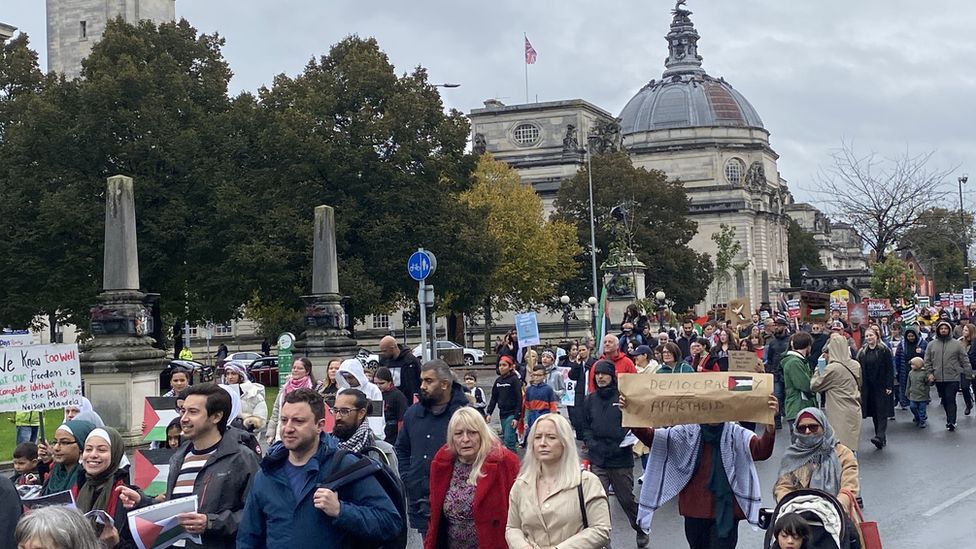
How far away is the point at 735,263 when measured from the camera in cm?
11575

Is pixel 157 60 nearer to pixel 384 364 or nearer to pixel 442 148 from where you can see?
pixel 442 148

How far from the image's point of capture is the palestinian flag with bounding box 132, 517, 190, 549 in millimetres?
6453

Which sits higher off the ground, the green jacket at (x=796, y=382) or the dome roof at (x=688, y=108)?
the dome roof at (x=688, y=108)

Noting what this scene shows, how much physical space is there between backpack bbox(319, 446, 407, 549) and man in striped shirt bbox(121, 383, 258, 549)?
2.47 ft

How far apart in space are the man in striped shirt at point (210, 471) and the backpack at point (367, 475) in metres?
0.75

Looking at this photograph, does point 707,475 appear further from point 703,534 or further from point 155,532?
point 155,532

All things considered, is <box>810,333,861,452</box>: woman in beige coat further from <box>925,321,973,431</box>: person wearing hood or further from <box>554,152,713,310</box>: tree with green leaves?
<box>554,152,713,310</box>: tree with green leaves

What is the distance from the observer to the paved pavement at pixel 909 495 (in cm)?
1203

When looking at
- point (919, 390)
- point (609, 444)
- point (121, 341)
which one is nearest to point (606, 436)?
point (609, 444)

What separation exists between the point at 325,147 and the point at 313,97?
2.16 m

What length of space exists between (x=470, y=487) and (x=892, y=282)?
5956cm

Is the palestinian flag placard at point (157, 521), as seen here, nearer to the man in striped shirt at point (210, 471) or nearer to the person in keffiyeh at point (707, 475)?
the man in striped shirt at point (210, 471)

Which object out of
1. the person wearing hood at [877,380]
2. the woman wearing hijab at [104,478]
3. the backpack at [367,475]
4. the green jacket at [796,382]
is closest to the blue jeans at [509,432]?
the green jacket at [796,382]

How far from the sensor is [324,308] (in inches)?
1325
